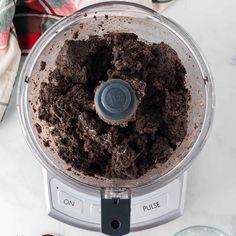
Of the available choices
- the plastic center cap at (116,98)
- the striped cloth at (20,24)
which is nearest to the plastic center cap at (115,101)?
the plastic center cap at (116,98)

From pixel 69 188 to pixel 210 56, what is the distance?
0.88ft

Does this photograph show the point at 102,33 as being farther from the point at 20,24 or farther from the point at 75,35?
the point at 20,24

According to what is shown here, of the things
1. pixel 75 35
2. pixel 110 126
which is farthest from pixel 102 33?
pixel 110 126

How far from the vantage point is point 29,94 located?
680 mm

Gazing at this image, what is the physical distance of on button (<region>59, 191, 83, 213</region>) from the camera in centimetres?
73

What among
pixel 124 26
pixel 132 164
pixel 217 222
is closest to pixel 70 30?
pixel 124 26

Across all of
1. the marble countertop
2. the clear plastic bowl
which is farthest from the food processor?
the marble countertop

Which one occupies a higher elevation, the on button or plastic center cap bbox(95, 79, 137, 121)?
plastic center cap bbox(95, 79, 137, 121)

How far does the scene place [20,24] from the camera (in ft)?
2.64

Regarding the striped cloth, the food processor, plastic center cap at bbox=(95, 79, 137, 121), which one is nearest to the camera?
plastic center cap at bbox=(95, 79, 137, 121)

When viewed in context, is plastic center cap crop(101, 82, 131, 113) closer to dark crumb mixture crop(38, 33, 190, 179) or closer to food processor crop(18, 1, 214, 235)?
dark crumb mixture crop(38, 33, 190, 179)

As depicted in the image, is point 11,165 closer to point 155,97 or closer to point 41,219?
point 41,219

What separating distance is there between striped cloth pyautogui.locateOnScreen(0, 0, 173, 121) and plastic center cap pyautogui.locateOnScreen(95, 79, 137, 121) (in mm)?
230

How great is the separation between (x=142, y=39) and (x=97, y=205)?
0.22m
